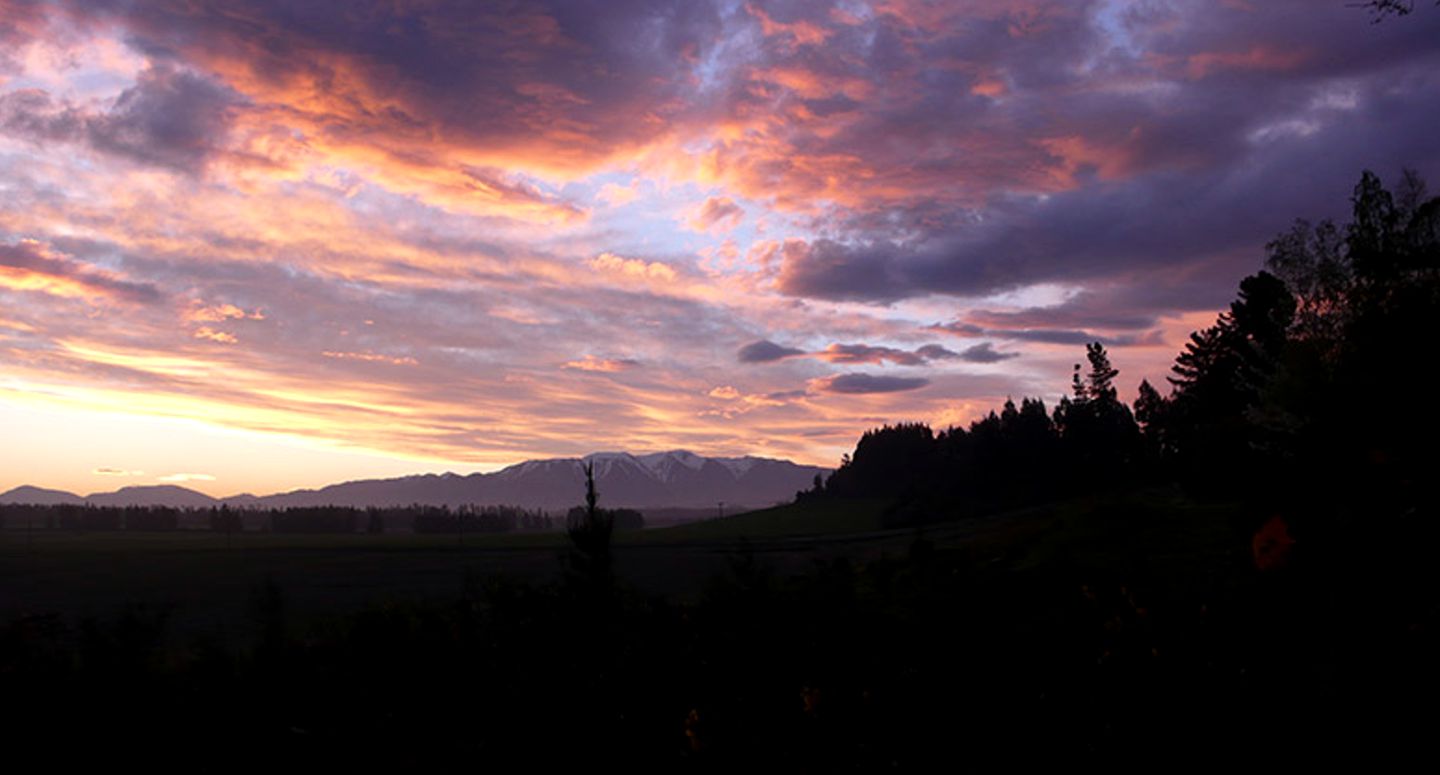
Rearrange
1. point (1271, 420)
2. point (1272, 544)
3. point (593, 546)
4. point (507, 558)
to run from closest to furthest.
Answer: point (1272, 544) → point (593, 546) → point (1271, 420) → point (507, 558)

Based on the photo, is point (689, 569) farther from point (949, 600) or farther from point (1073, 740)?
point (1073, 740)

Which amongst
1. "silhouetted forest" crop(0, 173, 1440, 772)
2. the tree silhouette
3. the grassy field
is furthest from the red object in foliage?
the tree silhouette

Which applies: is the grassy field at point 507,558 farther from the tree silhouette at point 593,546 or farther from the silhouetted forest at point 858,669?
the silhouetted forest at point 858,669

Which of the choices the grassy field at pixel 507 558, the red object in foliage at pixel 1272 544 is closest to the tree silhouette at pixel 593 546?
the grassy field at pixel 507 558

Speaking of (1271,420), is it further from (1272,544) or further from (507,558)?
(507,558)

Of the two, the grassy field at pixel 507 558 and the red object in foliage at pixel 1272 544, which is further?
the grassy field at pixel 507 558

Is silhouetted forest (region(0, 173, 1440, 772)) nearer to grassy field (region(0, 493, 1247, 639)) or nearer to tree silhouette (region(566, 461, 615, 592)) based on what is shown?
tree silhouette (region(566, 461, 615, 592))

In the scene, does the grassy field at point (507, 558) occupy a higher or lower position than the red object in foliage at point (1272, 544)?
lower

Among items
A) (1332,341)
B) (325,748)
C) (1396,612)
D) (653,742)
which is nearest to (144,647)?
(325,748)

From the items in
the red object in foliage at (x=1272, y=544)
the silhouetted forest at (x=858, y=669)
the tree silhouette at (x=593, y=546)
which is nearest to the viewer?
the silhouetted forest at (x=858, y=669)

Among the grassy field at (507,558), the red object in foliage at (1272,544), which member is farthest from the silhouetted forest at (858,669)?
the grassy field at (507,558)

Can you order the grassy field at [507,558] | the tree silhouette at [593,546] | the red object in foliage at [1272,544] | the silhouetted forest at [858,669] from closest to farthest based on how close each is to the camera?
the silhouetted forest at [858,669] < the tree silhouette at [593,546] < the red object in foliage at [1272,544] < the grassy field at [507,558]

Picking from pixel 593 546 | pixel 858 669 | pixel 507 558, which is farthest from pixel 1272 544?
pixel 507 558

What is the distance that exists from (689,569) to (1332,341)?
107 feet
